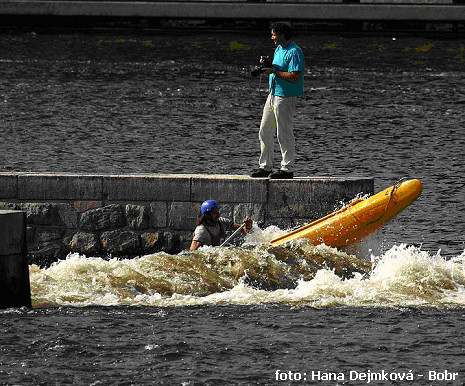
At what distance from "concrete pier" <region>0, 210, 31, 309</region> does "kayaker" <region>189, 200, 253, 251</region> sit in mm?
2681

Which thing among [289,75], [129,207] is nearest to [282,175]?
[289,75]

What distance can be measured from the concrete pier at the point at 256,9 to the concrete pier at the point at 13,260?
38.9m

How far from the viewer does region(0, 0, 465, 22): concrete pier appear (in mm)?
49656

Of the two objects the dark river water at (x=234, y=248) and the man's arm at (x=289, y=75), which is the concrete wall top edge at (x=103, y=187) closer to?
the dark river water at (x=234, y=248)

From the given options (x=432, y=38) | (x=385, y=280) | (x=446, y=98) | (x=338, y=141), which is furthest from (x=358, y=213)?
(x=432, y=38)

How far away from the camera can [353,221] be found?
45.6ft

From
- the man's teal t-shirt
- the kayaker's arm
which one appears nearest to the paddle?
the kayaker's arm

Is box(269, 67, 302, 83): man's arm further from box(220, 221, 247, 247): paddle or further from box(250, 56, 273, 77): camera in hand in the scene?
box(220, 221, 247, 247): paddle

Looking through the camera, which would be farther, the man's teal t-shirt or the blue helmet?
the man's teal t-shirt

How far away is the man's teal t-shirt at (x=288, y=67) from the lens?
14.1 m

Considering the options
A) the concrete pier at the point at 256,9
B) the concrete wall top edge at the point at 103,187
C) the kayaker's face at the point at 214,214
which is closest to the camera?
the kayaker's face at the point at 214,214

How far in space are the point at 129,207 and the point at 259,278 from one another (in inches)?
85.6

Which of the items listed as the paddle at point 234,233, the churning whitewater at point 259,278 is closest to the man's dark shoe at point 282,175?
the churning whitewater at point 259,278

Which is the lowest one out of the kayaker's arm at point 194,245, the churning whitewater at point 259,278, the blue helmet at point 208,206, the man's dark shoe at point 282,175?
the churning whitewater at point 259,278
